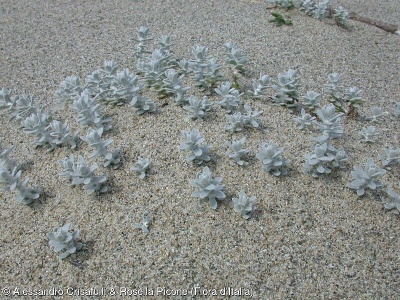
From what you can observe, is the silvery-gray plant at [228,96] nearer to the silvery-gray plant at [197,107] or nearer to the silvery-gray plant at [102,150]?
the silvery-gray plant at [197,107]

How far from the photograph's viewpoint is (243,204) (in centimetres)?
199

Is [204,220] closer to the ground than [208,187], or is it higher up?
closer to the ground

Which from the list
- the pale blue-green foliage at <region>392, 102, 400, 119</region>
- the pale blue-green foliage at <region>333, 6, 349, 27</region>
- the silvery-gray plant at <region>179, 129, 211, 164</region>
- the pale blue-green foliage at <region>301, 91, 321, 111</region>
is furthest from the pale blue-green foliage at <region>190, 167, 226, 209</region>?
the pale blue-green foliage at <region>333, 6, 349, 27</region>

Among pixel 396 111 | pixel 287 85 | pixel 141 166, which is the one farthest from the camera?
pixel 396 111

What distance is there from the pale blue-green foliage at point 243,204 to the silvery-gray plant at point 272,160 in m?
0.27

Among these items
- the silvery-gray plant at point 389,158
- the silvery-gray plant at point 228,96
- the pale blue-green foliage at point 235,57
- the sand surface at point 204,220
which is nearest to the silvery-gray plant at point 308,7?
the sand surface at point 204,220

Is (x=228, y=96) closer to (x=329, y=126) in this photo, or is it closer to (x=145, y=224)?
(x=329, y=126)

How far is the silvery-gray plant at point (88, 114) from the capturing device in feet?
8.10

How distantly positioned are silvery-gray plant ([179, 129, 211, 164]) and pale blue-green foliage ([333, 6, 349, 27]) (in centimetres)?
276

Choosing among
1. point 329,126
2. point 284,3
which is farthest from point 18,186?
point 284,3

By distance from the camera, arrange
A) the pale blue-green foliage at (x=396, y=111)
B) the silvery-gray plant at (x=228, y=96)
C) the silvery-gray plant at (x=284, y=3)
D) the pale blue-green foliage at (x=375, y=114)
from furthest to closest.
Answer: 1. the silvery-gray plant at (x=284, y=3)
2. the pale blue-green foliage at (x=396, y=111)
3. the pale blue-green foliage at (x=375, y=114)
4. the silvery-gray plant at (x=228, y=96)

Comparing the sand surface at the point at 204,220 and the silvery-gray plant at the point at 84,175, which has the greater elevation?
the silvery-gray plant at the point at 84,175

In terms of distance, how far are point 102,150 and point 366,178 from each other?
5.01 feet

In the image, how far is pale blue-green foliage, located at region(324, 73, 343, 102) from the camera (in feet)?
9.39
